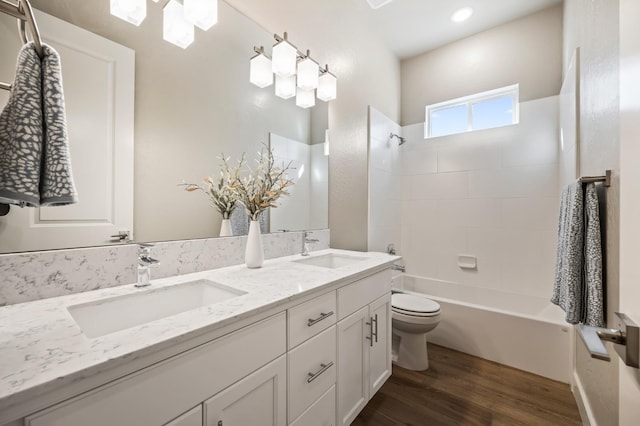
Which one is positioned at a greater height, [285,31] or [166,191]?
[285,31]

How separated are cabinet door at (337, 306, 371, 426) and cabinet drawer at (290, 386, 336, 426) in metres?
0.05

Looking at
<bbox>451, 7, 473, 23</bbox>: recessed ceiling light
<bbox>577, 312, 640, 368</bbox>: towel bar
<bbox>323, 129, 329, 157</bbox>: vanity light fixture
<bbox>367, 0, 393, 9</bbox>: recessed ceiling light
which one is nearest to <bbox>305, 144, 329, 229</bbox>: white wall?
<bbox>323, 129, 329, 157</bbox>: vanity light fixture

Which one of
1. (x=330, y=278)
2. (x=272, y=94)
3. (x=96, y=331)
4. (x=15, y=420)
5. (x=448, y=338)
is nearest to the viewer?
(x=15, y=420)

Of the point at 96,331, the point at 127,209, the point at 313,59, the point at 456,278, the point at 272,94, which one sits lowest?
the point at 456,278

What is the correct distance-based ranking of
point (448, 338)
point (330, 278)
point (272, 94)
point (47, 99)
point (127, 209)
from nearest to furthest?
point (47, 99) → point (127, 209) → point (330, 278) → point (272, 94) → point (448, 338)

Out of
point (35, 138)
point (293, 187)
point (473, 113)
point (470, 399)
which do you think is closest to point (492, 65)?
point (473, 113)

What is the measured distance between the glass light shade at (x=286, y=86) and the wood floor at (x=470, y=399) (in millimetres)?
2007

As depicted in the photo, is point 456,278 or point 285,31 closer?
point 285,31

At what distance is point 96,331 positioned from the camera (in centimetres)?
84

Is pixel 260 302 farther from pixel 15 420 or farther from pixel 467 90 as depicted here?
pixel 467 90

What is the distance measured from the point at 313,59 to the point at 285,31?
0.89ft

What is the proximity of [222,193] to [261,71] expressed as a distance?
30.2 inches

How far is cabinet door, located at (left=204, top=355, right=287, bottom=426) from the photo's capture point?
0.75m

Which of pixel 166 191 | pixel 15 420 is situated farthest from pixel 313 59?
pixel 15 420
